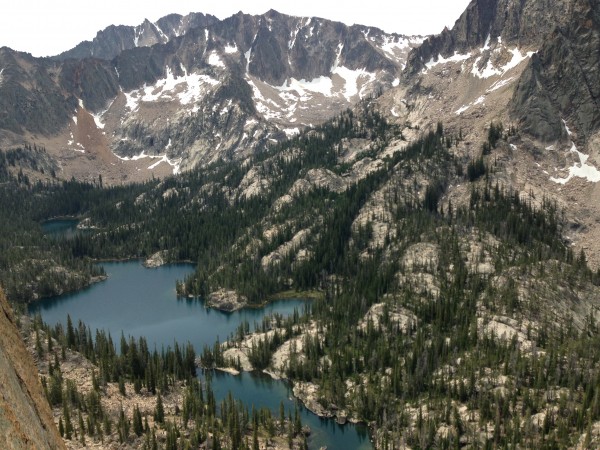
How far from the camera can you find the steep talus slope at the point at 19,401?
1497 centimetres

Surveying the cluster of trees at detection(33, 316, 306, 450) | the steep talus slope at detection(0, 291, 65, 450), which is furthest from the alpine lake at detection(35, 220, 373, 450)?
the steep talus slope at detection(0, 291, 65, 450)

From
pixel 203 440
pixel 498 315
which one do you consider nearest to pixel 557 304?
pixel 498 315

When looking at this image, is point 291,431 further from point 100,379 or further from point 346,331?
point 346,331

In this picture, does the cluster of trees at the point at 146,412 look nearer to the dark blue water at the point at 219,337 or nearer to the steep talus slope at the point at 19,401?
the dark blue water at the point at 219,337

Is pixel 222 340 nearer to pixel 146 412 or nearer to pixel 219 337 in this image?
pixel 219 337

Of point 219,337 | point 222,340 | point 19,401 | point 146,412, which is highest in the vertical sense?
point 19,401

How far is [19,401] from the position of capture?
16906 millimetres

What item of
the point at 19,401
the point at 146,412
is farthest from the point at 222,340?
the point at 19,401

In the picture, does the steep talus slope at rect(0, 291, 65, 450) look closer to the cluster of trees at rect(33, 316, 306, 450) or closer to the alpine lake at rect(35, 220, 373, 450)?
the cluster of trees at rect(33, 316, 306, 450)

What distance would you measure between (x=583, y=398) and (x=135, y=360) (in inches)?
3764

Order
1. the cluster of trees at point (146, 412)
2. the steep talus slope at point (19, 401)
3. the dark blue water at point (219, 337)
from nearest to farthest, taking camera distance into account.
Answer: the steep talus slope at point (19, 401) < the cluster of trees at point (146, 412) < the dark blue water at point (219, 337)

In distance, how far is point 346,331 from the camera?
158875 mm

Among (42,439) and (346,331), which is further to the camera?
(346,331)

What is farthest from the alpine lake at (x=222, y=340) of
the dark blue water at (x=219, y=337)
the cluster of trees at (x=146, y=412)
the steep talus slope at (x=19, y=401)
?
the steep talus slope at (x=19, y=401)
